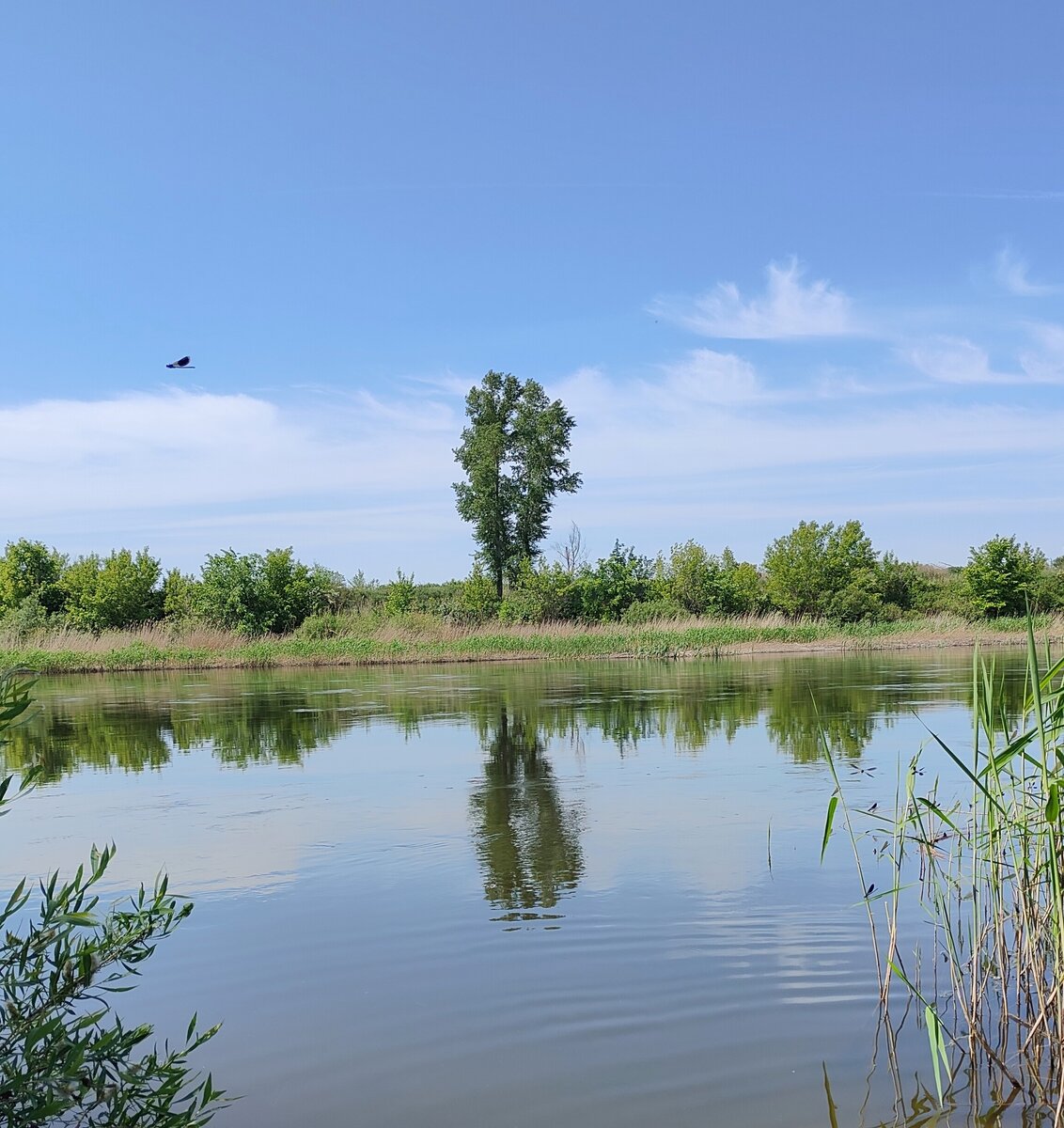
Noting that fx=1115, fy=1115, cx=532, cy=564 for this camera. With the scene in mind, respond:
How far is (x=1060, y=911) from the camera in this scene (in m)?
4.16

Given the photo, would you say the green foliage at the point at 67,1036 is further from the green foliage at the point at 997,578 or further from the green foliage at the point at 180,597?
the green foliage at the point at 997,578

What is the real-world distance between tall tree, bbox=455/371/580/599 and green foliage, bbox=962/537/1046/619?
20.1m

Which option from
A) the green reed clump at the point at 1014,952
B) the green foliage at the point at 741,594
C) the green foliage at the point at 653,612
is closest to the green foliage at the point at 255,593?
the green foliage at the point at 653,612

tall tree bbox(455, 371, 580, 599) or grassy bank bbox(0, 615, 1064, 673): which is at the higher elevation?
tall tree bbox(455, 371, 580, 599)

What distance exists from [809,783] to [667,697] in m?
11.2

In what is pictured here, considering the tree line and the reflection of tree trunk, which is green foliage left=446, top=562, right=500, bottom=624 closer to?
the tree line

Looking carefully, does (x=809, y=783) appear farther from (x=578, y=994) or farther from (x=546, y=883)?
(x=578, y=994)

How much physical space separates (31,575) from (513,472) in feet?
78.0

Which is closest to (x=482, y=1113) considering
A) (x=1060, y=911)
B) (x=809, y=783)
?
(x=1060, y=911)

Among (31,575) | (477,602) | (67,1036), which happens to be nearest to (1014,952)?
(67,1036)

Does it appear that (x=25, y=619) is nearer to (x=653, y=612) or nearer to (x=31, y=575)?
(x=31, y=575)

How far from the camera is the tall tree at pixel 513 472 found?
57500 millimetres

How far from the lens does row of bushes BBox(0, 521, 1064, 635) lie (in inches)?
1826

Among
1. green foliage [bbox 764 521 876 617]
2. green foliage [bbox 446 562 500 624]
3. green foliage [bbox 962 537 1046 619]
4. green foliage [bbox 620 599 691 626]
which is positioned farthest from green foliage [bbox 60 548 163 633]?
green foliage [bbox 962 537 1046 619]
